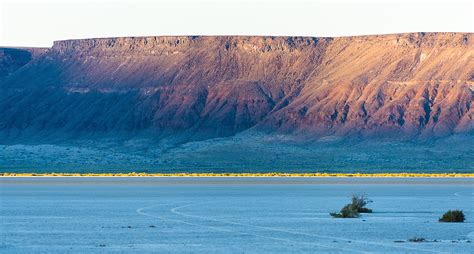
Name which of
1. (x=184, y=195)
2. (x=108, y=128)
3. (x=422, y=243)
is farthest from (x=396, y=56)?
(x=422, y=243)

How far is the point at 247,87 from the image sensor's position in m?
170

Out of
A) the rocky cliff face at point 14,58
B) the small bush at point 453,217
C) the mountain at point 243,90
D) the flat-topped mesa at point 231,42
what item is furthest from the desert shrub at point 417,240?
the rocky cliff face at point 14,58

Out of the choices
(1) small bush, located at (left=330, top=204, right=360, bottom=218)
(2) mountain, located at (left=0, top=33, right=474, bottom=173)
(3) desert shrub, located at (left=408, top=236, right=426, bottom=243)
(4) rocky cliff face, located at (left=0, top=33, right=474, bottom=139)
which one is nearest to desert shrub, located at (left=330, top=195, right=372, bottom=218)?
(1) small bush, located at (left=330, top=204, right=360, bottom=218)

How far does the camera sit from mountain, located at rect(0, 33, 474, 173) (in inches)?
6147

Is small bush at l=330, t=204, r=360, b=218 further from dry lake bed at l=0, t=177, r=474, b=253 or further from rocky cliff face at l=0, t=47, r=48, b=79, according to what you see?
rocky cliff face at l=0, t=47, r=48, b=79

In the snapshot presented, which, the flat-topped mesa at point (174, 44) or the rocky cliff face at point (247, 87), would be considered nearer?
the rocky cliff face at point (247, 87)

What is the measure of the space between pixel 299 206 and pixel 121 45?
136 meters

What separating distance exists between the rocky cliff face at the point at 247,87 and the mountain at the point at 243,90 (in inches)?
7.3

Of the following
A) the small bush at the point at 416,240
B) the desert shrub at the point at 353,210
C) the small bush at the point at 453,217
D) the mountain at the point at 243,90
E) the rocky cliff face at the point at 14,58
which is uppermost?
the rocky cliff face at the point at 14,58

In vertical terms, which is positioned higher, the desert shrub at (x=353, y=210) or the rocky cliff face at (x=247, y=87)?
the rocky cliff face at (x=247, y=87)

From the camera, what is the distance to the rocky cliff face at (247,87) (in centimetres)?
15688

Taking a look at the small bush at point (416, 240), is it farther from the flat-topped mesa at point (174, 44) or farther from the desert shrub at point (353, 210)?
the flat-topped mesa at point (174, 44)

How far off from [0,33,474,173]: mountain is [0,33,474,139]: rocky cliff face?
7.3 inches

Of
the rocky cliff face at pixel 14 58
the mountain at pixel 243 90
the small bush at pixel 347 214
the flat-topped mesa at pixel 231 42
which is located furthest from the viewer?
the rocky cliff face at pixel 14 58
